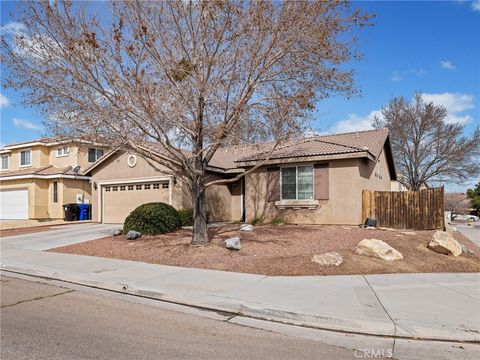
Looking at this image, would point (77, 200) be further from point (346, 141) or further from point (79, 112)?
point (346, 141)

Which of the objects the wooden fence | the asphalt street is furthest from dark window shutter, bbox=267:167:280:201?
the asphalt street

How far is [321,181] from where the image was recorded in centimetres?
1650

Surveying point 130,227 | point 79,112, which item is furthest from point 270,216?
point 79,112

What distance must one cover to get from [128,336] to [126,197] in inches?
686

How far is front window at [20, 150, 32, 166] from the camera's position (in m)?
29.5

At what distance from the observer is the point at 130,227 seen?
15.0 meters

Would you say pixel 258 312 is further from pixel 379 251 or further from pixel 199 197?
pixel 199 197

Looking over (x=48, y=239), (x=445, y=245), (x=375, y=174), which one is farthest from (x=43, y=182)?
(x=445, y=245)

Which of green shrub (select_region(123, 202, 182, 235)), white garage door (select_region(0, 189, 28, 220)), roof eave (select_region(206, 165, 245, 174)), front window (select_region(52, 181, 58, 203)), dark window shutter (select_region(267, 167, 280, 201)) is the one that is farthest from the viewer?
white garage door (select_region(0, 189, 28, 220))

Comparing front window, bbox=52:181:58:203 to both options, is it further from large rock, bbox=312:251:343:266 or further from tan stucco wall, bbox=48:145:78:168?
large rock, bbox=312:251:343:266

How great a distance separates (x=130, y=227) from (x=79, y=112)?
5.21 m

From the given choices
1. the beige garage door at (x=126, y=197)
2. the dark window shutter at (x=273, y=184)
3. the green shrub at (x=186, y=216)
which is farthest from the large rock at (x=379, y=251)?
the beige garage door at (x=126, y=197)

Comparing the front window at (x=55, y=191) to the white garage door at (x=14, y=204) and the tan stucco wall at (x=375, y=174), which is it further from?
the tan stucco wall at (x=375, y=174)

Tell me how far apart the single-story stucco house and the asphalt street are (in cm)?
754
